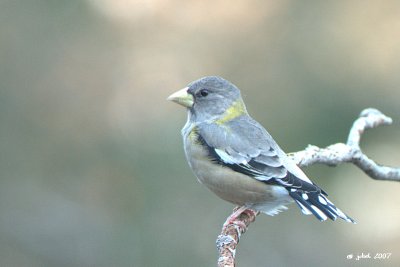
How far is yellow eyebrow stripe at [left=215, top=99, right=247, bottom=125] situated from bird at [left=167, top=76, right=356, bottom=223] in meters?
0.05

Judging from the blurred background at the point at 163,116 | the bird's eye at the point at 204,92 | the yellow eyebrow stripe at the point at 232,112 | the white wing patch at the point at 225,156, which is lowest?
the white wing patch at the point at 225,156

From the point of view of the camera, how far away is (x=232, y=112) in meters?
5.26

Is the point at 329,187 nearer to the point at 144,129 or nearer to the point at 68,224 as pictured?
the point at 144,129

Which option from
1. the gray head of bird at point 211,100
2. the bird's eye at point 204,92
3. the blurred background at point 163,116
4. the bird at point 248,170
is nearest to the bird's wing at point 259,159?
the bird at point 248,170

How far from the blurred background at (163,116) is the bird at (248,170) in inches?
144

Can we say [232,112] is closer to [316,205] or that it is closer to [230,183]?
[230,183]

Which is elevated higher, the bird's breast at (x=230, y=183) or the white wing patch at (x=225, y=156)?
the white wing patch at (x=225, y=156)

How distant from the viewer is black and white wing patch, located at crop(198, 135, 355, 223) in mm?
4266

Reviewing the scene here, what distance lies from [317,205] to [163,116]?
19.0 ft

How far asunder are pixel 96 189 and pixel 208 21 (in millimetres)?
3025

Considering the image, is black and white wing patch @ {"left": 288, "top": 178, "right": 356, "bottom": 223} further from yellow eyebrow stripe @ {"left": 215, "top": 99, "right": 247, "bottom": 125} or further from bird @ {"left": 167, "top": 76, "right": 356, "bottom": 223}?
yellow eyebrow stripe @ {"left": 215, "top": 99, "right": 247, "bottom": 125}

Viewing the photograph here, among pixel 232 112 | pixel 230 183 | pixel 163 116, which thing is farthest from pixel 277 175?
pixel 163 116

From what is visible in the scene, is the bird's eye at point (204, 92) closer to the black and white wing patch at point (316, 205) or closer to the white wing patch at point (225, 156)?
the white wing patch at point (225, 156)

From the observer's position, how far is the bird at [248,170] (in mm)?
4410
